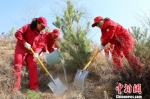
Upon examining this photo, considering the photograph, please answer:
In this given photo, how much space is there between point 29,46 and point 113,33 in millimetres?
1905

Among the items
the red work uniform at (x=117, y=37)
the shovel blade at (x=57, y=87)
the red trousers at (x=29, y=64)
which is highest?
the red work uniform at (x=117, y=37)

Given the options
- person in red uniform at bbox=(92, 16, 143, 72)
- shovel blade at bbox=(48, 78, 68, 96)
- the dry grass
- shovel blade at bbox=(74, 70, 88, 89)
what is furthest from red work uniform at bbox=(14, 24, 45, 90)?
person in red uniform at bbox=(92, 16, 143, 72)

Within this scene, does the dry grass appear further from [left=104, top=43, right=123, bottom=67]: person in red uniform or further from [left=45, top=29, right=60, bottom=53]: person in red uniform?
[left=45, top=29, right=60, bottom=53]: person in red uniform

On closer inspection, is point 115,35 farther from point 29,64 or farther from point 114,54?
point 29,64

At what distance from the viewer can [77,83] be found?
6.39 meters

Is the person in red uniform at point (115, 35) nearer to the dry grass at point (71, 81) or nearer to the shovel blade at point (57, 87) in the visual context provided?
the dry grass at point (71, 81)

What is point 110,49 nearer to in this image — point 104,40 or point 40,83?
point 104,40

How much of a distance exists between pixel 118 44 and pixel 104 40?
1.07 feet

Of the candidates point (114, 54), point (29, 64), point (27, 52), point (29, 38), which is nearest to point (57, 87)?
point (29, 64)

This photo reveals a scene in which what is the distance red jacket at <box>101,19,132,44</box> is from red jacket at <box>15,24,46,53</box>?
1.54 metres

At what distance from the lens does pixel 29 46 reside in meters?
6.37

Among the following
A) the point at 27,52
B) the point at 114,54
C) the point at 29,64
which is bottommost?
the point at 29,64

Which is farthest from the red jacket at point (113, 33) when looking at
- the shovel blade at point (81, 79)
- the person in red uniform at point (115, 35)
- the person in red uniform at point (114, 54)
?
the shovel blade at point (81, 79)

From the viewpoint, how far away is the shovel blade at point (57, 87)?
640 centimetres
